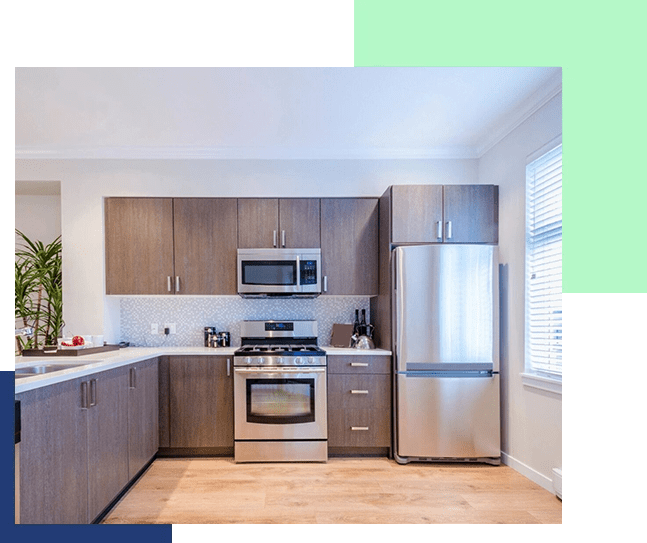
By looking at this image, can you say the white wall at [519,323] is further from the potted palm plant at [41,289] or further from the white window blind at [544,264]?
the potted palm plant at [41,289]

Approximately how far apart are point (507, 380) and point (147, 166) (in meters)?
3.43

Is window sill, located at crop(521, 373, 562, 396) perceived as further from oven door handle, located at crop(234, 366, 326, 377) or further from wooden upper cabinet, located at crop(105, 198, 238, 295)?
wooden upper cabinet, located at crop(105, 198, 238, 295)

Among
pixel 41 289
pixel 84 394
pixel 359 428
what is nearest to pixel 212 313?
pixel 41 289

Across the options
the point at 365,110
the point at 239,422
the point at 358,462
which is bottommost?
the point at 358,462

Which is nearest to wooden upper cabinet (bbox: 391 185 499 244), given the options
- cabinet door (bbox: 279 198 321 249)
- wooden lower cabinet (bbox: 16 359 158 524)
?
cabinet door (bbox: 279 198 321 249)

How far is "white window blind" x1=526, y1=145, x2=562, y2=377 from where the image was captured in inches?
119

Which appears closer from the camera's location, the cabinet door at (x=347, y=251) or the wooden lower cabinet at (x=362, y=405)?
the wooden lower cabinet at (x=362, y=405)

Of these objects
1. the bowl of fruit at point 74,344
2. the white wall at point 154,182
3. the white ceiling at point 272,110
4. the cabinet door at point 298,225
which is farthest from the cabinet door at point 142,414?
the white ceiling at point 272,110

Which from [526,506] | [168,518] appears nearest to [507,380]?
[526,506]

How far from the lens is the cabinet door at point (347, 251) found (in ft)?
13.8

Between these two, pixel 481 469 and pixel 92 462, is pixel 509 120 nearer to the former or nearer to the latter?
pixel 481 469

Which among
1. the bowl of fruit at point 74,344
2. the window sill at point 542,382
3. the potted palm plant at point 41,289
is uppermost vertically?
the potted palm plant at point 41,289

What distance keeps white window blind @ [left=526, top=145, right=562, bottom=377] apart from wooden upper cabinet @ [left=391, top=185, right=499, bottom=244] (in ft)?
1.57

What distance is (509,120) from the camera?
11.7 ft
